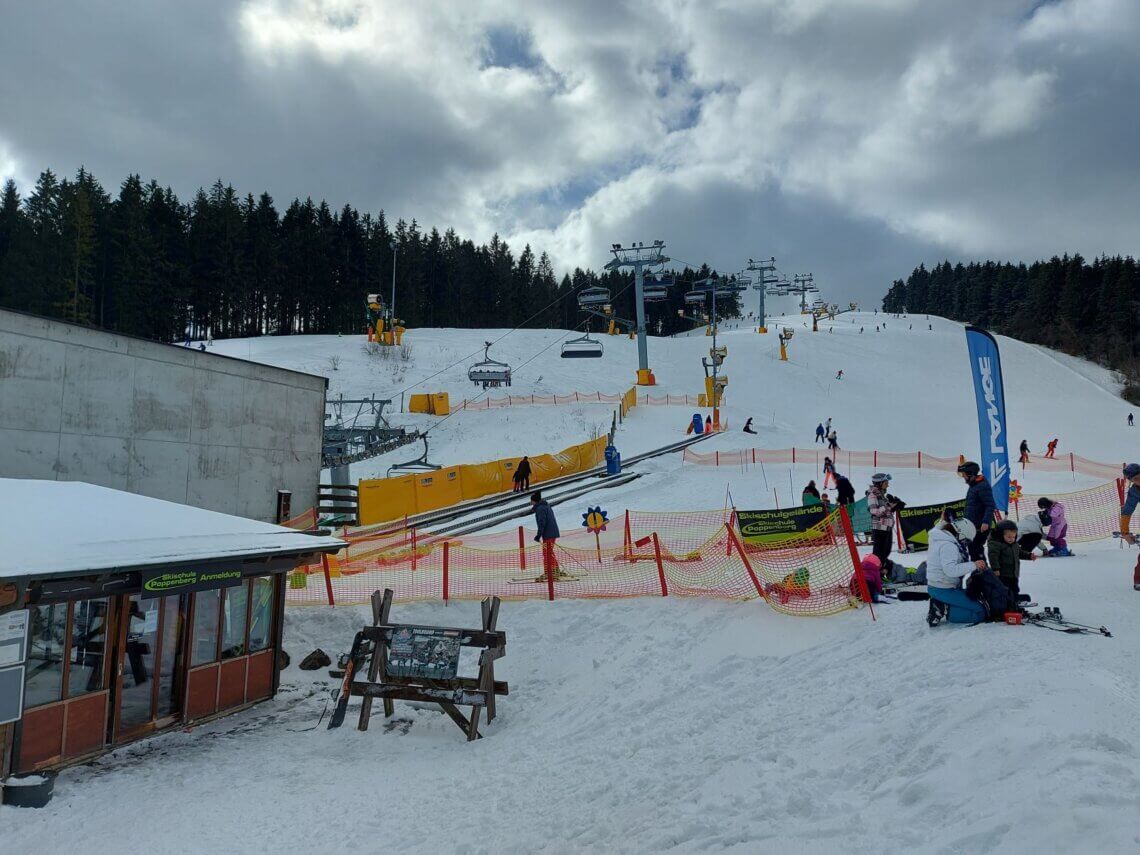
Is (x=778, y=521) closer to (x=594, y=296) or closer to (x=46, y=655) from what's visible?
(x=46, y=655)

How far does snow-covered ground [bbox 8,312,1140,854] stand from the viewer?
4613 millimetres

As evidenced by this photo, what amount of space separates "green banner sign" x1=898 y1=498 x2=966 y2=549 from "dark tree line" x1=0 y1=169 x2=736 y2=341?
204 feet

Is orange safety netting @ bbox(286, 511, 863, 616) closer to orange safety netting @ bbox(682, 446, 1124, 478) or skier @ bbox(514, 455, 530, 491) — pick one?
skier @ bbox(514, 455, 530, 491)

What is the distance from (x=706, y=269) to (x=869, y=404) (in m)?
93.4

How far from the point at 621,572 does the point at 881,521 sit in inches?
182

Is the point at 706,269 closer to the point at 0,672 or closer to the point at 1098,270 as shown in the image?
the point at 1098,270

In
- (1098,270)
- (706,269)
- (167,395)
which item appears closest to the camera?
(167,395)

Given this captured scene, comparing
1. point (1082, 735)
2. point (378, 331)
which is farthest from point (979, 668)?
point (378, 331)

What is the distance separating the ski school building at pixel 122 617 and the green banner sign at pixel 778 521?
7.19 meters

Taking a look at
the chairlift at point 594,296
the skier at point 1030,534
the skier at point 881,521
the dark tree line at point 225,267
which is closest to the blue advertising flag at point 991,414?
the skier at point 1030,534

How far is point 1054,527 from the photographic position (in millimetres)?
12922

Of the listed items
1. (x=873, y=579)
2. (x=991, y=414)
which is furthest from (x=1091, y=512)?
(x=873, y=579)

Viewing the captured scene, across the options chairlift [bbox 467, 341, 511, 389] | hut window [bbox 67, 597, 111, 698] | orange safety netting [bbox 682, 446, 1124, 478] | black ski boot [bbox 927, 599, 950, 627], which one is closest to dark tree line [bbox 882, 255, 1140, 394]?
orange safety netting [bbox 682, 446, 1124, 478]

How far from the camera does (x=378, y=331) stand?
58.3 m
